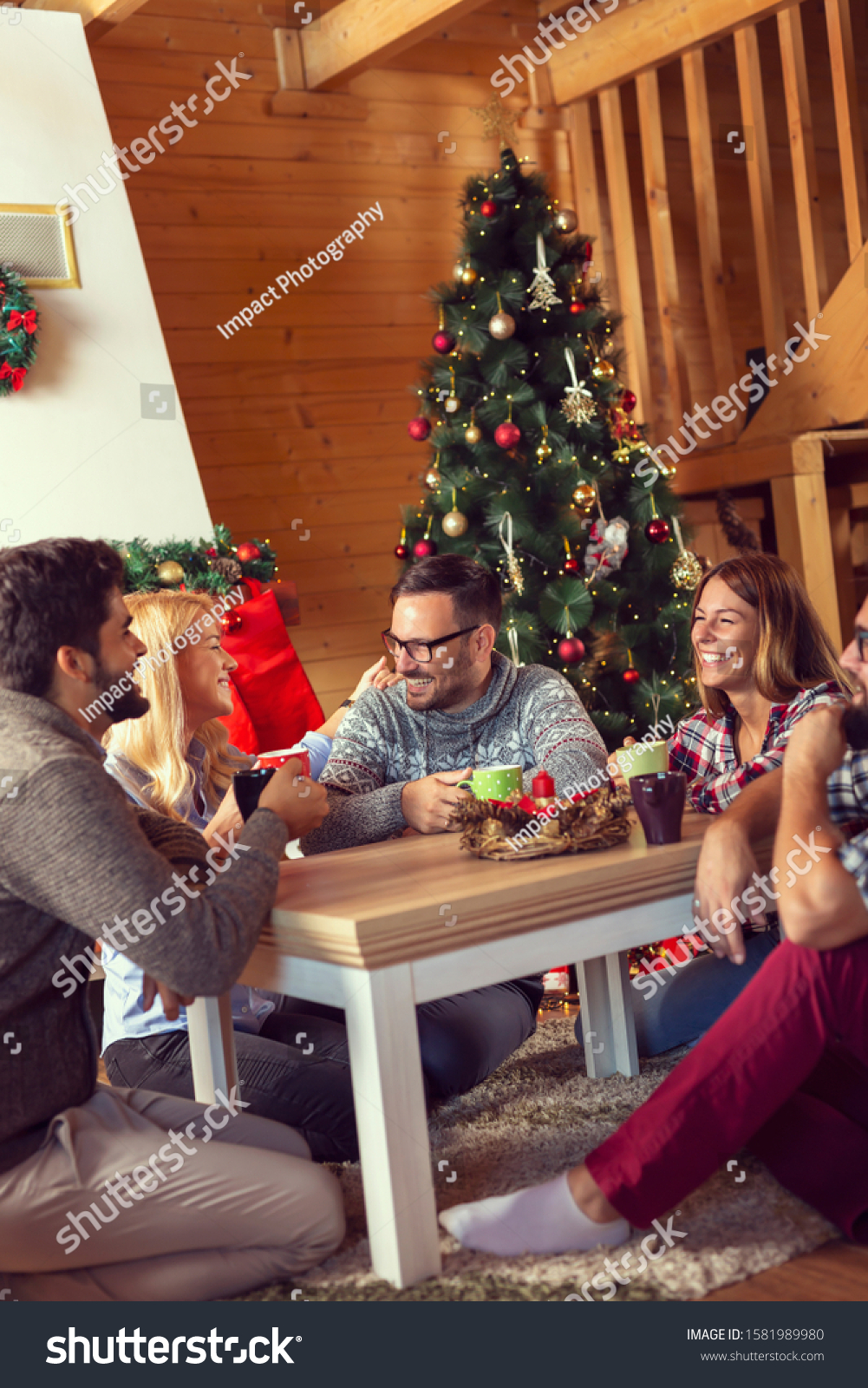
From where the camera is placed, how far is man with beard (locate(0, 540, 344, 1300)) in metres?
1.42

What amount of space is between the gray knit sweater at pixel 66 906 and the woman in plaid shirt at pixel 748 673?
2.83 ft

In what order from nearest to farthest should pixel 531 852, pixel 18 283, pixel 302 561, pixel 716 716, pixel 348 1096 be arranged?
pixel 531 852 < pixel 348 1096 < pixel 716 716 < pixel 18 283 < pixel 302 561

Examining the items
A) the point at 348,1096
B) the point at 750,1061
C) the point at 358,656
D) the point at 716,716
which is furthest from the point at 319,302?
the point at 750,1061

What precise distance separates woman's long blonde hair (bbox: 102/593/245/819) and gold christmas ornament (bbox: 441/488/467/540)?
1.53 m

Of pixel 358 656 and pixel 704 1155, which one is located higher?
pixel 358 656

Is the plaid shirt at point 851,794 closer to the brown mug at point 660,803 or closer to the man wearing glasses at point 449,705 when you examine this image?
the brown mug at point 660,803

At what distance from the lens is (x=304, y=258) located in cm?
459

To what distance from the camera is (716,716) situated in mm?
2207

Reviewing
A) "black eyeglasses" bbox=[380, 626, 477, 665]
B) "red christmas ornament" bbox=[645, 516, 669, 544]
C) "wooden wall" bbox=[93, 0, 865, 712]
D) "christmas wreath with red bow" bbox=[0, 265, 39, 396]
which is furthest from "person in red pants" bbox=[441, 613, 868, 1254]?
"wooden wall" bbox=[93, 0, 865, 712]

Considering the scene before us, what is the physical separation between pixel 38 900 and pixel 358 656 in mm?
3225

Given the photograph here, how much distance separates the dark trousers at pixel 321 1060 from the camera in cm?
198

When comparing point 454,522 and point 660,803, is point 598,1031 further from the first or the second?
point 454,522
